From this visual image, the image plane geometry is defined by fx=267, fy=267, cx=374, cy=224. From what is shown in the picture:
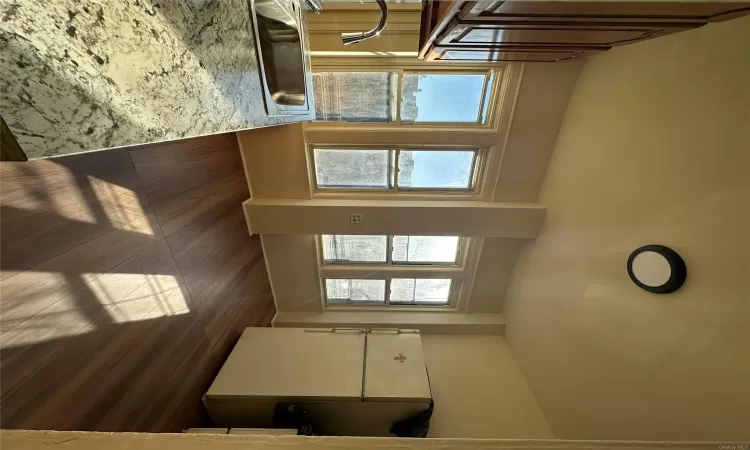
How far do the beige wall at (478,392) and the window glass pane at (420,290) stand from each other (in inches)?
15.4

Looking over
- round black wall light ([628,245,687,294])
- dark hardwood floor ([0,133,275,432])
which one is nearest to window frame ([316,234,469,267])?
dark hardwood floor ([0,133,275,432])

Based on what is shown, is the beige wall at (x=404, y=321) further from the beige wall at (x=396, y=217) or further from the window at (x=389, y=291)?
the beige wall at (x=396, y=217)

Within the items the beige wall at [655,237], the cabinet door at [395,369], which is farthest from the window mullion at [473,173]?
the cabinet door at [395,369]

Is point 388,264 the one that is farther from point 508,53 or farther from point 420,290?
point 508,53

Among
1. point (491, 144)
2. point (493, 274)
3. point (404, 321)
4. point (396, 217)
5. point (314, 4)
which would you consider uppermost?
point (314, 4)

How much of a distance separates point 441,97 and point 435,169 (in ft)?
1.80

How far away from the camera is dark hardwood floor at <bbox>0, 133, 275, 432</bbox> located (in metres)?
0.78

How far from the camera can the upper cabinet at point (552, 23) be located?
0.67 meters

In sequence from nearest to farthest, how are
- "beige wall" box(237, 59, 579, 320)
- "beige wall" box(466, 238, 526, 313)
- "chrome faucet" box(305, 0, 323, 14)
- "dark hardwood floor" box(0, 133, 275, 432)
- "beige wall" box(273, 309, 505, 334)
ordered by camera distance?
"dark hardwood floor" box(0, 133, 275, 432), "chrome faucet" box(305, 0, 323, 14), "beige wall" box(237, 59, 579, 320), "beige wall" box(466, 238, 526, 313), "beige wall" box(273, 309, 505, 334)

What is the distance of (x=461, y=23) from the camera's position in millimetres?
804

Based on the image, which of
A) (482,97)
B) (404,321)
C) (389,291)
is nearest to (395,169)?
(482,97)

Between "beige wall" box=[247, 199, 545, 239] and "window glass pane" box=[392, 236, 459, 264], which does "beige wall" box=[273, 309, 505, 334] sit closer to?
"window glass pane" box=[392, 236, 459, 264]

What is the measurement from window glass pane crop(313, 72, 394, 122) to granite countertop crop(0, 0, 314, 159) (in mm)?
1199

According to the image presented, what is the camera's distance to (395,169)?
2205mm
